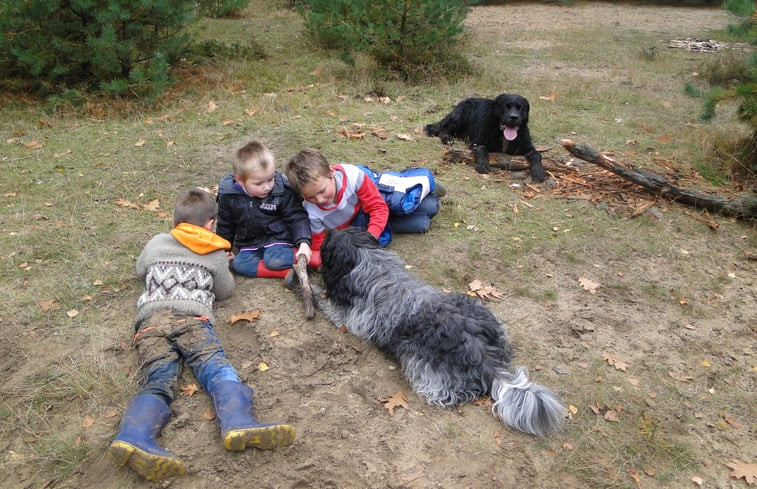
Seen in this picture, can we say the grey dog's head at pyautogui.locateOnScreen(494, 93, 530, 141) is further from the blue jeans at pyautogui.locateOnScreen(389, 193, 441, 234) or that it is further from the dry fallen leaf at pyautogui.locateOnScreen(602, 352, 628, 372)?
the dry fallen leaf at pyautogui.locateOnScreen(602, 352, 628, 372)

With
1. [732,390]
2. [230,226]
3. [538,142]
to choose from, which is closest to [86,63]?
[230,226]

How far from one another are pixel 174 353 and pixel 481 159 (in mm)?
4272

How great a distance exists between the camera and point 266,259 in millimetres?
4305

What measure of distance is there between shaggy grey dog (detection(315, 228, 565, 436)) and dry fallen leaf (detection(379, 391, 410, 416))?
0.10 metres

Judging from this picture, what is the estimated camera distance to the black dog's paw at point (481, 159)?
6352mm

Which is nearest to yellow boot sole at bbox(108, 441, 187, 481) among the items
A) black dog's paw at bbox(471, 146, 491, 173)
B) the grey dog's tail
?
the grey dog's tail

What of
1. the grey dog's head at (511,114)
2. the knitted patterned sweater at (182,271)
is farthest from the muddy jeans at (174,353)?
the grey dog's head at (511,114)

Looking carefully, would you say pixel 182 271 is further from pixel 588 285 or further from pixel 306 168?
pixel 588 285

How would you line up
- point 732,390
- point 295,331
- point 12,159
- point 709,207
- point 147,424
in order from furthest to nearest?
point 12,159
point 709,207
point 295,331
point 732,390
point 147,424

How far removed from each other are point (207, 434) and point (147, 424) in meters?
0.31

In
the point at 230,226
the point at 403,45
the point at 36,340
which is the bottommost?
the point at 36,340

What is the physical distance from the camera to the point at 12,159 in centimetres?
630

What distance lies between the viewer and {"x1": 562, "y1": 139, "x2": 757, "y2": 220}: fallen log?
5320 millimetres

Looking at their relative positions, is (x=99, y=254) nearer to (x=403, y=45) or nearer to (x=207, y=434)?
(x=207, y=434)
